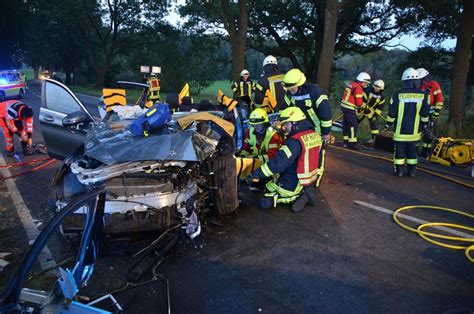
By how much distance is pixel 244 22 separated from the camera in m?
12.3

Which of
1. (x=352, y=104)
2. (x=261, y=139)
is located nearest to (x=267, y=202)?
(x=261, y=139)

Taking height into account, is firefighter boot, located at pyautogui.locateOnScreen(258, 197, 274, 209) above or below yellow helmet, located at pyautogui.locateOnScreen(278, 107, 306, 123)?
below

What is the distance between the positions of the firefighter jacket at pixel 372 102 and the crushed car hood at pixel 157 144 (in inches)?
262

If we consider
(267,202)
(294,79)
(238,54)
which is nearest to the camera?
(267,202)

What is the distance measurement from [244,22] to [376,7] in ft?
30.5

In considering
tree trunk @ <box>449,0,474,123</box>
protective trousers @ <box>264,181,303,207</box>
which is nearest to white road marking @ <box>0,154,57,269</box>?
protective trousers @ <box>264,181,303,207</box>

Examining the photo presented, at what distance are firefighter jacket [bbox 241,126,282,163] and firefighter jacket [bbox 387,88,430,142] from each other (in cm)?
238

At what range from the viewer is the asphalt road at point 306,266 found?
3035 mm

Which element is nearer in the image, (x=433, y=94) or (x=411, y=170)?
(x=411, y=170)

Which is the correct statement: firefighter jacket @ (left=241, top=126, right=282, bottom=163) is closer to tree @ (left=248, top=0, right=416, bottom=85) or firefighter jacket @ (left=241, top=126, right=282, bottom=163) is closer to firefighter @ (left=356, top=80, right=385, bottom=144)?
firefighter @ (left=356, top=80, right=385, bottom=144)

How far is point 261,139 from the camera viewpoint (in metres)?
5.77

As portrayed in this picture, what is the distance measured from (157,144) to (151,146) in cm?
6

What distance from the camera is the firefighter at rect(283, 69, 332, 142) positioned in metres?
5.74

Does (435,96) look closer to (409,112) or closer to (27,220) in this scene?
(409,112)
